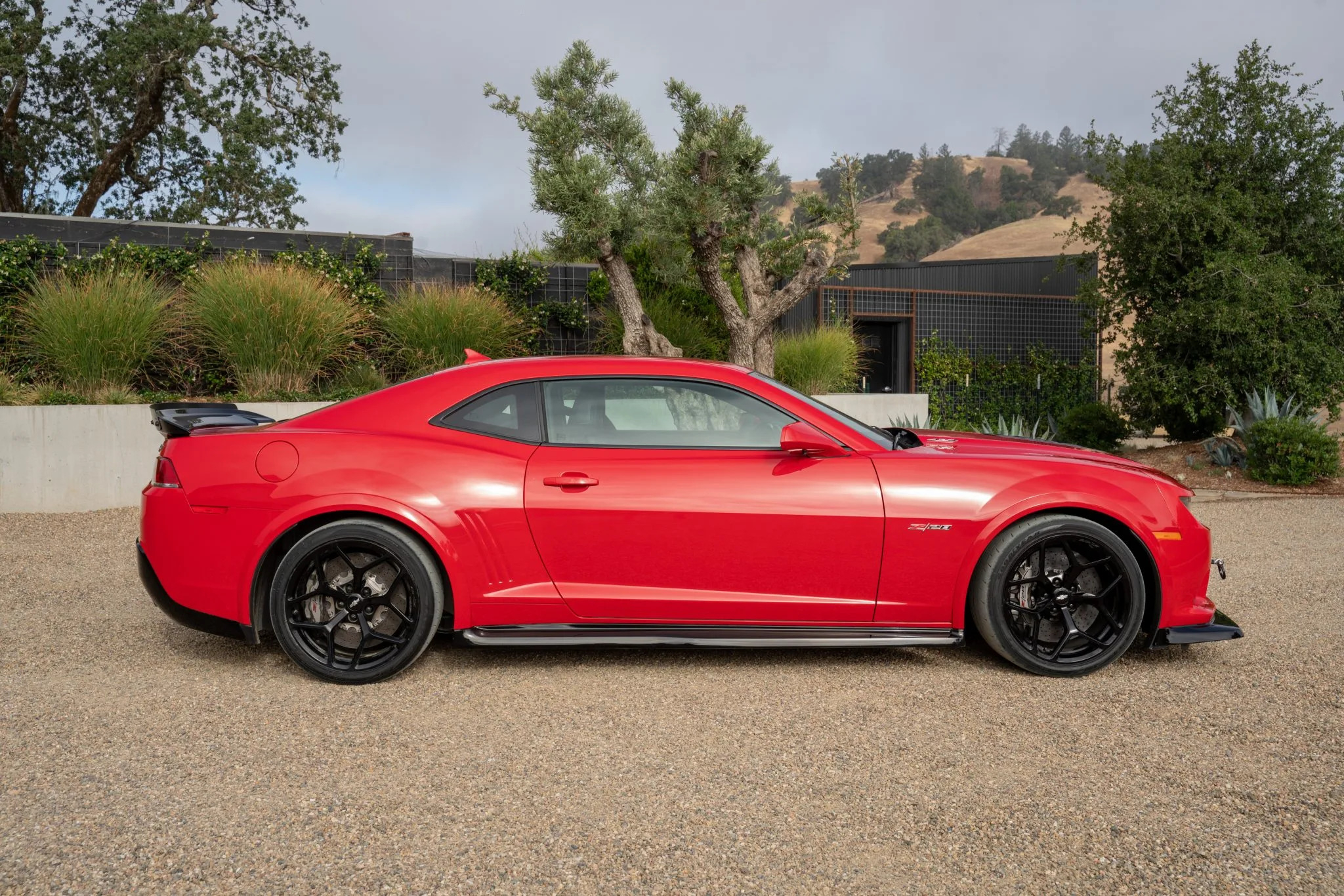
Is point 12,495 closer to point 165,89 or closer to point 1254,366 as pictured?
point 1254,366

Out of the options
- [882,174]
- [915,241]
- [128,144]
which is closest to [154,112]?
[128,144]

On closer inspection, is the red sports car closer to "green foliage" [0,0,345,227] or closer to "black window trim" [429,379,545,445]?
"black window trim" [429,379,545,445]

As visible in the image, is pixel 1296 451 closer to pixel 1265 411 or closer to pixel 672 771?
pixel 1265 411

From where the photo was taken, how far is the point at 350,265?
44.7ft

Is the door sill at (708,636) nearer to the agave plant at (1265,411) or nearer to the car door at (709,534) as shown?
the car door at (709,534)

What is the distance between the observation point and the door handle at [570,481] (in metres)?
4.26

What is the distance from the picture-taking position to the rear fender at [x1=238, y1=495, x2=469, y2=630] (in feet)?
13.9

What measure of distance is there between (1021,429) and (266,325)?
29.0 feet

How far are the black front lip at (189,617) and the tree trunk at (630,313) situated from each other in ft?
27.3

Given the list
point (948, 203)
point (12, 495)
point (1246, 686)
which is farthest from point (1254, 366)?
point (948, 203)

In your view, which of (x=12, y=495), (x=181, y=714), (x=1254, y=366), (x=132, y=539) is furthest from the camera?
(x=1254, y=366)

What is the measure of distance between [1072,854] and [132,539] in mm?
7769

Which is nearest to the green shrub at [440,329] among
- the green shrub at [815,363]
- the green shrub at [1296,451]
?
the green shrub at [815,363]

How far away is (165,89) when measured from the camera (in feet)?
80.9
